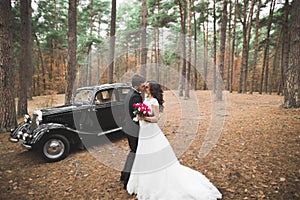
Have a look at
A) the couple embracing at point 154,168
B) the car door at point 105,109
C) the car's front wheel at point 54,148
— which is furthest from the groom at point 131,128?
the car door at point 105,109

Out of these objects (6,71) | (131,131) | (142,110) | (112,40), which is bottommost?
(131,131)

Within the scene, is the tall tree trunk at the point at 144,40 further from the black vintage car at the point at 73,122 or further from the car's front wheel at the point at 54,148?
the car's front wheel at the point at 54,148

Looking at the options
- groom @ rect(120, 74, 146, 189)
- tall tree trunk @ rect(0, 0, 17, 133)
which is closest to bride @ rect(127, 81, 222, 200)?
groom @ rect(120, 74, 146, 189)

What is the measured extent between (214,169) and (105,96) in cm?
398

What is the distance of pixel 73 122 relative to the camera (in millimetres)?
5309

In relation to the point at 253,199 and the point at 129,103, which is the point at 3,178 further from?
the point at 253,199

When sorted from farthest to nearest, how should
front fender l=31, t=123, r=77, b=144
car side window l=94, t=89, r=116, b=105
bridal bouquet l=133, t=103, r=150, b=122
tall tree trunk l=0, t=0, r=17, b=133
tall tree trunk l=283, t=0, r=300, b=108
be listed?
tall tree trunk l=283, t=0, r=300, b=108
tall tree trunk l=0, t=0, r=17, b=133
car side window l=94, t=89, r=116, b=105
front fender l=31, t=123, r=77, b=144
bridal bouquet l=133, t=103, r=150, b=122

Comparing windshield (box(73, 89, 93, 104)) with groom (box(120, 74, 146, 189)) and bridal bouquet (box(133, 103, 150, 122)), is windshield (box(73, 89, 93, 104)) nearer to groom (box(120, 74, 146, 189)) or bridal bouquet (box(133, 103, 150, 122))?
groom (box(120, 74, 146, 189))

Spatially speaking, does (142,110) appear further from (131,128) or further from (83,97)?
(83,97)

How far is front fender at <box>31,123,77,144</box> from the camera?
450 centimetres

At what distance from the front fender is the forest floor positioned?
2.40ft

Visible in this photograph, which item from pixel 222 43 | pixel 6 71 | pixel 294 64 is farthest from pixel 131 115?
pixel 222 43

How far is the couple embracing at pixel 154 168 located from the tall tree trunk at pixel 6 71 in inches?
228

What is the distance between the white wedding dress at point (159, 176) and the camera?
9.50 feet
